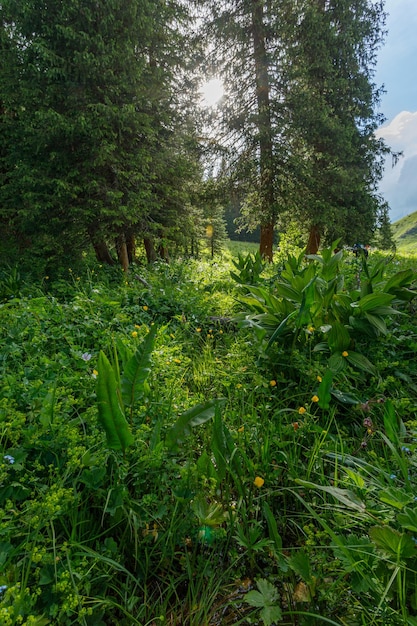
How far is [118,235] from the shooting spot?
21.1 feet

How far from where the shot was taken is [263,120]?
336 inches

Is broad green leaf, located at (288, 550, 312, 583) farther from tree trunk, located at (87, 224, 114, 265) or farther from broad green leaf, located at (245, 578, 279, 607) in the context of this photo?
tree trunk, located at (87, 224, 114, 265)

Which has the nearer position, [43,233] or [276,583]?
[276,583]

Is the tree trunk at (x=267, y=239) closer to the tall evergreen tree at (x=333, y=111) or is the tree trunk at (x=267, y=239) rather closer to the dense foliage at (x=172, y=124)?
the dense foliage at (x=172, y=124)

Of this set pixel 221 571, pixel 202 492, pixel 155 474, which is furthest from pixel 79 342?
pixel 221 571

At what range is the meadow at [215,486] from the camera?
3.00 ft

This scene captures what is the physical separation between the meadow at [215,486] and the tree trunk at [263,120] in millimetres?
6859

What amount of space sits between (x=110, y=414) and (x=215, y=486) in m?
0.50

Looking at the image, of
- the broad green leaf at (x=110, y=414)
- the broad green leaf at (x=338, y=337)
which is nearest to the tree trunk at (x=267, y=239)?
the broad green leaf at (x=338, y=337)

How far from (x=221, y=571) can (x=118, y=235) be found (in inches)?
244

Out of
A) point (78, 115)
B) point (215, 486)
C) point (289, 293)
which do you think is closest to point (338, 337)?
point (289, 293)

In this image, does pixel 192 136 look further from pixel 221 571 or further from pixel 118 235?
pixel 221 571

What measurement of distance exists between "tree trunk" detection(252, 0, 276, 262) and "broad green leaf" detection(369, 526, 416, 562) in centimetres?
812

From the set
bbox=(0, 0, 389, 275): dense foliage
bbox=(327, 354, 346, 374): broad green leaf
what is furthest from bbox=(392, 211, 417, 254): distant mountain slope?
bbox=(327, 354, 346, 374): broad green leaf
